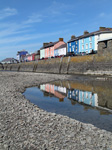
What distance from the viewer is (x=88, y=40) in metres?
49.0

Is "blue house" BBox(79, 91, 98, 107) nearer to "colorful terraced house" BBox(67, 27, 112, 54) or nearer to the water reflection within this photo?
the water reflection

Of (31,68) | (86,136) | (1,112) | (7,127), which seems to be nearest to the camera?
(86,136)

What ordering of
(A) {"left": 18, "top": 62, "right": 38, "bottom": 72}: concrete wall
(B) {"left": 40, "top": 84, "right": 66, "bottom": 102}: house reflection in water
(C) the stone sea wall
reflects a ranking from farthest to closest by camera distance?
(A) {"left": 18, "top": 62, "right": 38, "bottom": 72}: concrete wall → (C) the stone sea wall → (B) {"left": 40, "top": 84, "right": 66, "bottom": 102}: house reflection in water

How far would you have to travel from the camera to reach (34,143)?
202 inches

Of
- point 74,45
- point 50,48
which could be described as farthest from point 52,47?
point 74,45

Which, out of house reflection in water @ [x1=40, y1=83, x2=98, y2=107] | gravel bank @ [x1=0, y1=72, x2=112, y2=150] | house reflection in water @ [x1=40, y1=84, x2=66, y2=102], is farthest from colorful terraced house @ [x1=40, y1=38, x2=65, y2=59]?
gravel bank @ [x1=0, y1=72, x2=112, y2=150]

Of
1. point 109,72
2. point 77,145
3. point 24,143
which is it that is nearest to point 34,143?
point 24,143

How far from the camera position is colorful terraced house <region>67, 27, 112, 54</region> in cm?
4382

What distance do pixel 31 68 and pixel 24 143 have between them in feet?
192

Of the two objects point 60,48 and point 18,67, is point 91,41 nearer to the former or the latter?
point 60,48

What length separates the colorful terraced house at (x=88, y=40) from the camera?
4382 centimetres

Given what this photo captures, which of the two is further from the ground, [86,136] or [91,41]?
[91,41]

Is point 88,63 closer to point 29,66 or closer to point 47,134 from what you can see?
point 47,134

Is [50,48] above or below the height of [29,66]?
above
